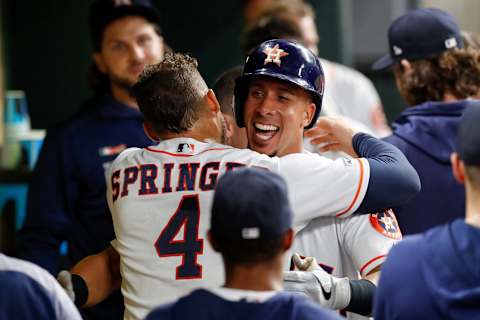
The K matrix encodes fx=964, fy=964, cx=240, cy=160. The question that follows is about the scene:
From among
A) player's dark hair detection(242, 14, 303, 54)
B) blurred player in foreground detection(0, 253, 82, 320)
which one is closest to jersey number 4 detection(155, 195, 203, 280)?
blurred player in foreground detection(0, 253, 82, 320)

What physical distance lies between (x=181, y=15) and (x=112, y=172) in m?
3.40

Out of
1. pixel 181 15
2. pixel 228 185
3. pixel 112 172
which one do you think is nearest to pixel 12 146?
pixel 181 15

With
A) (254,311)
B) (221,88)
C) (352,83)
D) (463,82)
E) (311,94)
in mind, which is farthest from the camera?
(352,83)

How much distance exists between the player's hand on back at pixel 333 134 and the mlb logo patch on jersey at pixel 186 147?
2.16ft

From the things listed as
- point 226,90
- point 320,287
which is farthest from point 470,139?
point 226,90

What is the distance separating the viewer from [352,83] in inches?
241

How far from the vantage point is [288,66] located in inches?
129

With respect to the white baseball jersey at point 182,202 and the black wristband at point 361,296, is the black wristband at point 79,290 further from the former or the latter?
the black wristband at point 361,296

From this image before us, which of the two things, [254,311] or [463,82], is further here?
[463,82]

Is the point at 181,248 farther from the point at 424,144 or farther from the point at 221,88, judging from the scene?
the point at 424,144

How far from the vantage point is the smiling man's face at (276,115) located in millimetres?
3359

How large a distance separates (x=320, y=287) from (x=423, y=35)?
1.64 meters

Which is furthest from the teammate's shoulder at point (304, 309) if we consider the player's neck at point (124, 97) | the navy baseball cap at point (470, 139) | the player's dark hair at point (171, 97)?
the player's neck at point (124, 97)

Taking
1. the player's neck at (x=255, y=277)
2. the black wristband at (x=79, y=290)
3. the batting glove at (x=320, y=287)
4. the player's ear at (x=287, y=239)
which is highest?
the player's ear at (x=287, y=239)
